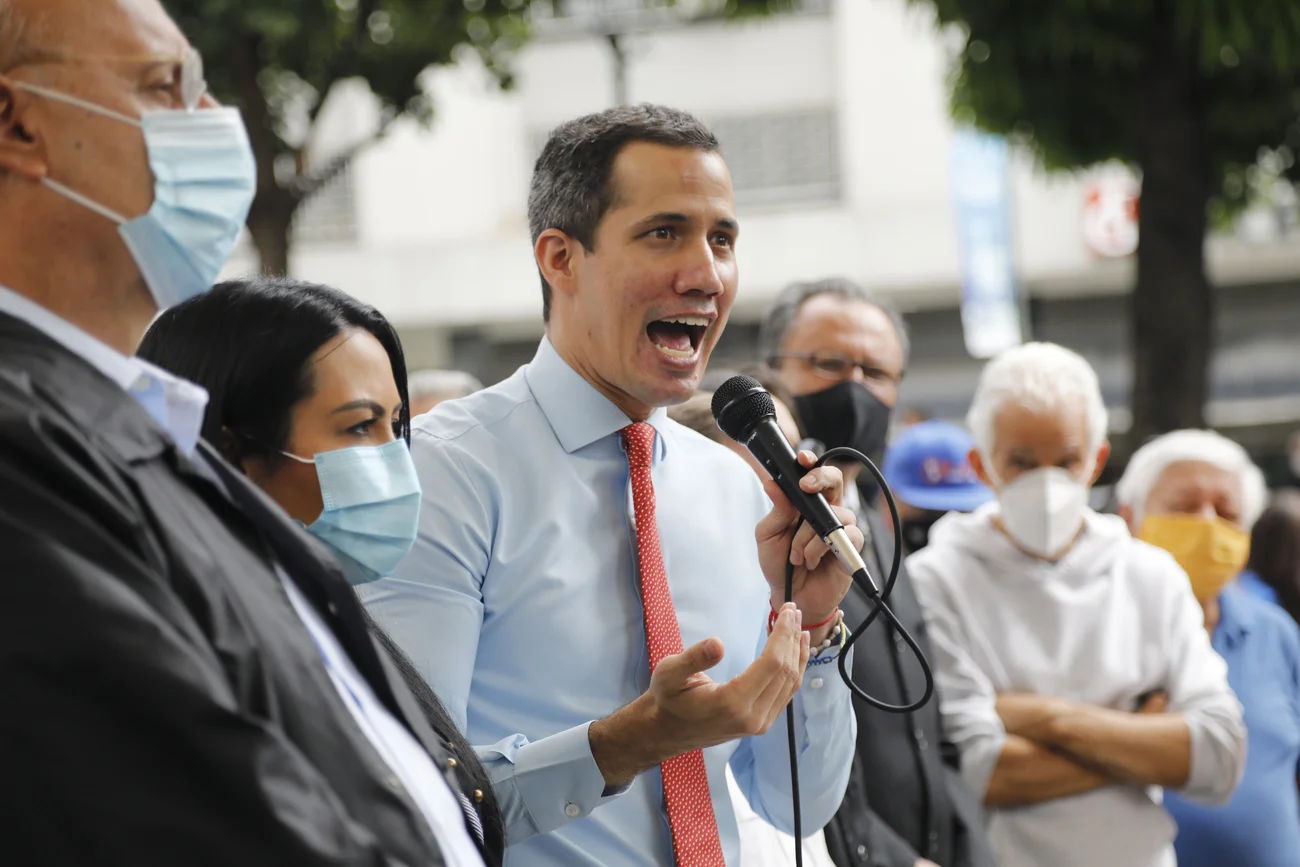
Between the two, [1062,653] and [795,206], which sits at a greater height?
[795,206]

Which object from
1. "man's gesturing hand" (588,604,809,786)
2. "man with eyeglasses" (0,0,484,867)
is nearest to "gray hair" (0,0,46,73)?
"man with eyeglasses" (0,0,484,867)

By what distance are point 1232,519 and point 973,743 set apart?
1.44 metres

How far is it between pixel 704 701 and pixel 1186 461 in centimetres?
306

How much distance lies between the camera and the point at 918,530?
17.4 feet

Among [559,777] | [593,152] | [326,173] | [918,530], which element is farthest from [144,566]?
[326,173]

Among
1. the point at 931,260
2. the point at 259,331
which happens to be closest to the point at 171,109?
the point at 259,331

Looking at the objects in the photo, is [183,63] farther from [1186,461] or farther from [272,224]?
[272,224]

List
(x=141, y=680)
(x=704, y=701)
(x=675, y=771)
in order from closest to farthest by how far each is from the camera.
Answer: (x=141, y=680), (x=704, y=701), (x=675, y=771)

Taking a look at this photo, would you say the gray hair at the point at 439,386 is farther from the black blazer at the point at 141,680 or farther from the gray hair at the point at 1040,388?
the black blazer at the point at 141,680

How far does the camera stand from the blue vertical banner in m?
13.9

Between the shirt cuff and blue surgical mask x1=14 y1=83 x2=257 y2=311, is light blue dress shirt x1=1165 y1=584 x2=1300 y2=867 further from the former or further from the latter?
blue surgical mask x1=14 y1=83 x2=257 y2=311

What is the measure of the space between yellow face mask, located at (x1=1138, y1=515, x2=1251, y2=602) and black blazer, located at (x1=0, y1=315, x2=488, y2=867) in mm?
3398

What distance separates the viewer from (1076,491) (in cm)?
378

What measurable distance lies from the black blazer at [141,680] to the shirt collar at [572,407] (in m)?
1.09
